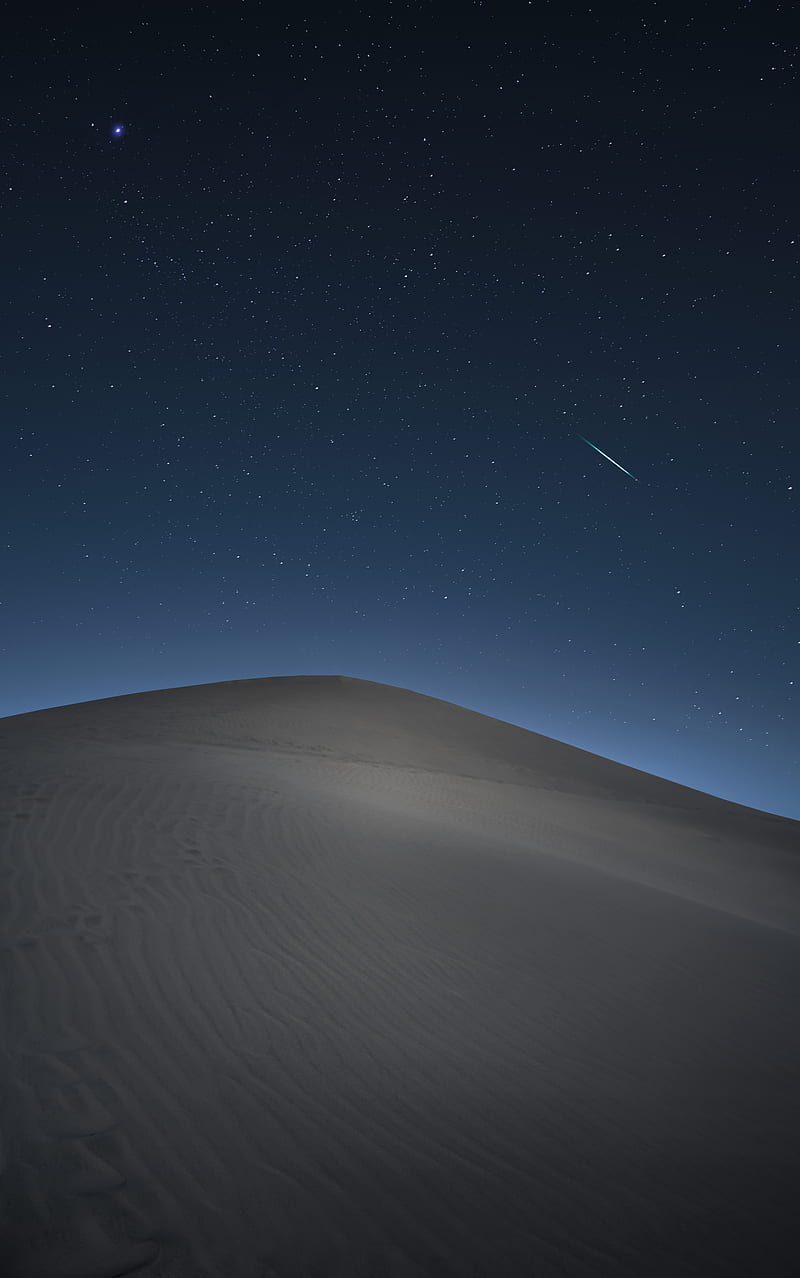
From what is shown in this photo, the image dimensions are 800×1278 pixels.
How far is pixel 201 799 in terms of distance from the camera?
8.38 m

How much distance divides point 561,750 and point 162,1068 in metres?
27.1

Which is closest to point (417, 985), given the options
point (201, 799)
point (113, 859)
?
point (113, 859)

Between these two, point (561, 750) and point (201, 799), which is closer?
point (201, 799)

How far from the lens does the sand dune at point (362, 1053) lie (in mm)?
2230

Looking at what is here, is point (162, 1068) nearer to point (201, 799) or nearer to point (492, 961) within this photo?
point (492, 961)

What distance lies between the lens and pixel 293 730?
2167cm

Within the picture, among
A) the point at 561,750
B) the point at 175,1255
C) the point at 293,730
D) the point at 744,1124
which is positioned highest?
the point at 561,750

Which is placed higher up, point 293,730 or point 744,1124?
point 293,730

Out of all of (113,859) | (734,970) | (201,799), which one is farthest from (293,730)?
(734,970)

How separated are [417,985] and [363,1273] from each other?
240 centimetres

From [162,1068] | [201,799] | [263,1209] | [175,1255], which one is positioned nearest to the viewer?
Answer: [175,1255]

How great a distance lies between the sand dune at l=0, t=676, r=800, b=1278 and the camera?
223cm

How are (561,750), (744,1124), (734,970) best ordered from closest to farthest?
(744,1124) < (734,970) < (561,750)

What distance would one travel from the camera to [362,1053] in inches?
134
